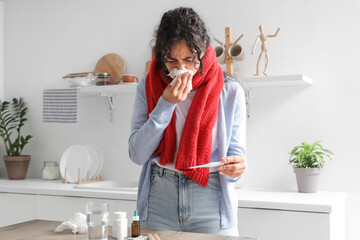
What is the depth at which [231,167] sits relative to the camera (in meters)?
1.37

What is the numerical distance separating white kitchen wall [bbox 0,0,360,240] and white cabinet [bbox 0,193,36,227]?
1.95 feet

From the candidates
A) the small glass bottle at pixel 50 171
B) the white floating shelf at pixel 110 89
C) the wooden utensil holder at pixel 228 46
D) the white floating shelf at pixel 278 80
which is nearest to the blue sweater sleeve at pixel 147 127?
the white floating shelf at pixel 278 80

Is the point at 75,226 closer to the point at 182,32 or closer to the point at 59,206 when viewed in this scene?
the point at 182,32

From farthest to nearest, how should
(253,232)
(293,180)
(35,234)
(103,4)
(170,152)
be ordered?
(103,4) → (293,180) → (253,232) → (170,152) → (35,234)

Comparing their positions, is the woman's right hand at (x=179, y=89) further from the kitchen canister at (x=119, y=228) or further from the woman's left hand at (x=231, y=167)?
the kitchen canister at (x=119, y=228)

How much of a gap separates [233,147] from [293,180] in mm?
1275

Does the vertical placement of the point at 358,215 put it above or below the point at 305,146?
below

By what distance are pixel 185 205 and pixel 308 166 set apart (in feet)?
4.25

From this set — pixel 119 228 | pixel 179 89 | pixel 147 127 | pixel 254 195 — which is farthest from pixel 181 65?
pixel 254 195

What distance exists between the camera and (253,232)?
7.08 feet

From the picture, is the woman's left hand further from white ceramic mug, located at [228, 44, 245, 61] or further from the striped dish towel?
the striped dish towel

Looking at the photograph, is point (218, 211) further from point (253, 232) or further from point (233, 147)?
point (253, 232)

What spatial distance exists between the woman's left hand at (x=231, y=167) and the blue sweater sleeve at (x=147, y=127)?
0.73 ft

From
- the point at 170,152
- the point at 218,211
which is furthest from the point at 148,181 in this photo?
the point at 218,211
